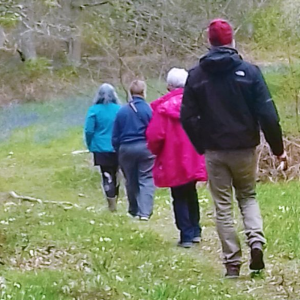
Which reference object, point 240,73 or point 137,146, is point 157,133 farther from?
point 137,146

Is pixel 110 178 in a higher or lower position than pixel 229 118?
lower

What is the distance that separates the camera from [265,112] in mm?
5004

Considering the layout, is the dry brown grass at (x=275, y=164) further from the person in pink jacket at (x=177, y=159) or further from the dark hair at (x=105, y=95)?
the person in pink jacket at (x=177, y=159)

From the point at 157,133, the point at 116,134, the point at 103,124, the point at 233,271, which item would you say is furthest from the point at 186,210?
the point at 103,124

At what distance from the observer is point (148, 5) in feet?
57.7

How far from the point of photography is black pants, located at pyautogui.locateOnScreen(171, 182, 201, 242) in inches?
268

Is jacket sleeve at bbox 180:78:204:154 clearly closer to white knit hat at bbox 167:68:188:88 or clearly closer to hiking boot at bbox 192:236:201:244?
white knit hat at bbox 167:68:188:88

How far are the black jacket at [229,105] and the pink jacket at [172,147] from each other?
1.34m

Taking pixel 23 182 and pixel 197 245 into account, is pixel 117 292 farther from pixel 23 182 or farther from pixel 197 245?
pixel 23 182

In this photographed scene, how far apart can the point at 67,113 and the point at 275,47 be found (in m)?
11.0

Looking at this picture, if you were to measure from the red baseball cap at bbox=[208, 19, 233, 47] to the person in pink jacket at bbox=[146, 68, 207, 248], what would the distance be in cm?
142

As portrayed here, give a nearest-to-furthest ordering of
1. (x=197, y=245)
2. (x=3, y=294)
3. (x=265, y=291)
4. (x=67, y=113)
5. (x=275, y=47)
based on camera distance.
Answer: (x=3, y=294)
(x=265, y=291)
(x=197, y=245)
(x=275, y=47)
(x=67, y=113)

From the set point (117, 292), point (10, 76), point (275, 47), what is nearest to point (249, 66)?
point (117, 292)

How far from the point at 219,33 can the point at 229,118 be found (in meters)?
0.63
